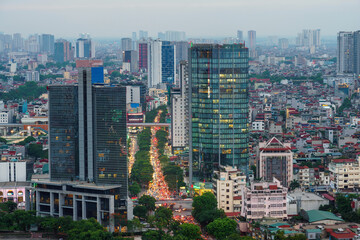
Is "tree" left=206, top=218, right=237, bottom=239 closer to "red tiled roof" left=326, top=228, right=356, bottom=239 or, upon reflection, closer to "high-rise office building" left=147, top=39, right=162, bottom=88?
"red tiled roof" left=326, top=228, right=356, bottom=239

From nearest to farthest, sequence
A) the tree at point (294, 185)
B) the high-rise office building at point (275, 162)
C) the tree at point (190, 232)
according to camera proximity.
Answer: the tree at point (190, 232)
the tree at point (294, 185)
the high-rise office building at point (275, 162)

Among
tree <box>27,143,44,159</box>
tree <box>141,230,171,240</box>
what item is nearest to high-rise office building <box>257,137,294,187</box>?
tree <box>141,230,171,240</box>

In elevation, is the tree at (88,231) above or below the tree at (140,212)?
below

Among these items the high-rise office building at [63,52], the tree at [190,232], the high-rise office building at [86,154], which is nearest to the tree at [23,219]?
the high-rise office building at [86,154]

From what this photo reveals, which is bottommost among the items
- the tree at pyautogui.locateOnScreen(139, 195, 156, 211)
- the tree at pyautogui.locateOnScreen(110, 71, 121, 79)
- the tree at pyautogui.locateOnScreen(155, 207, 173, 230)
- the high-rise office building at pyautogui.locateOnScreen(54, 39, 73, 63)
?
the tree at pyautogui.locateOnScreen(155, 207, 173, 230)

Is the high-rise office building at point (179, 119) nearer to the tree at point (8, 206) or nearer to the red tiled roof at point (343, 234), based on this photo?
the tree at point (8, 206)

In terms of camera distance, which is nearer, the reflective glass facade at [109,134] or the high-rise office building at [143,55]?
the reflective glass facade at [109,134]

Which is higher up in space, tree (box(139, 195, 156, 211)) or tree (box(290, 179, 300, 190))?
tree (box(290, 179, 300, 190))
